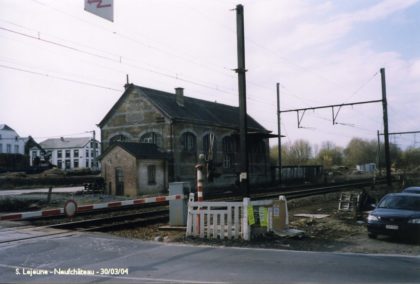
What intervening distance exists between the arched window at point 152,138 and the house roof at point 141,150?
780 mm

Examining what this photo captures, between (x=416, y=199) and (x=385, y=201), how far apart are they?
882 millimetres

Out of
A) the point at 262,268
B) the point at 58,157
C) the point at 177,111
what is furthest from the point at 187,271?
the point at 58,157

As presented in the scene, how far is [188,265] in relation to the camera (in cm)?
838

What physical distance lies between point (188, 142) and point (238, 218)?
2870cm

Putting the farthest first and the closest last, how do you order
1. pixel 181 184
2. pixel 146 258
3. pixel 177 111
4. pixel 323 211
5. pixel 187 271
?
1. pixel 177 111
2. pixel 323 211
3. pixel 181 184
4. pixel 146 258
5. pixel 187 271

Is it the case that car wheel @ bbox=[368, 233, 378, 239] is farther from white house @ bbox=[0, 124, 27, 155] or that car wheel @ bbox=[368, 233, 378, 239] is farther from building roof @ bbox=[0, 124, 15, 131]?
building roof @ bbox=[0, 124, 15, 131]

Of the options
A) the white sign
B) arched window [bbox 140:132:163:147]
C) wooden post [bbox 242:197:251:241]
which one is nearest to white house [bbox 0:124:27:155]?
arched window [bbox 140:132:163:147]

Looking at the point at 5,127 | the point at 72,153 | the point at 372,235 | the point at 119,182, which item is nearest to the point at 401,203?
the point at 372,235

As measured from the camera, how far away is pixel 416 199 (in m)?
12.7

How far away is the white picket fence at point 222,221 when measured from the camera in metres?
11.4

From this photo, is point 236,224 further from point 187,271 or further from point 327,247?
point 187,271

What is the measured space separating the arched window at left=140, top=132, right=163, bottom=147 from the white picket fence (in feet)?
87.9

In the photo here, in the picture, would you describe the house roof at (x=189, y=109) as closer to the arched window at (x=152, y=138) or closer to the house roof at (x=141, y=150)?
the arched window at (x=152, y=138)

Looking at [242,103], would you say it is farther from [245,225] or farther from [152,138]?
[152,138]
